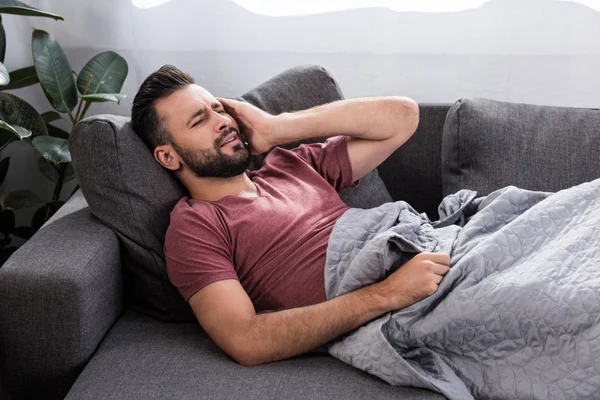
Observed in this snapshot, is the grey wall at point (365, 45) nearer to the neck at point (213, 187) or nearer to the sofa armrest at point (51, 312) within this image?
the neck at point (213, 187)

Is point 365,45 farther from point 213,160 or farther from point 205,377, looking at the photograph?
point 205,377

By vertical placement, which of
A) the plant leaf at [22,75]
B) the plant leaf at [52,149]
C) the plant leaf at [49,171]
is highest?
the plant leaf at [22,75]

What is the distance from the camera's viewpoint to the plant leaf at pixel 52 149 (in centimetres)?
208

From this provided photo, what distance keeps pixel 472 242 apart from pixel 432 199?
58cm

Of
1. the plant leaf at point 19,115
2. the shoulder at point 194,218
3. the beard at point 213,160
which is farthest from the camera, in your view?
the plant leaf at point 19,115

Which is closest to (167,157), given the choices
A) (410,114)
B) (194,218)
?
(194,218)

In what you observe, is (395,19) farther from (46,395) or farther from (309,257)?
(46,395)

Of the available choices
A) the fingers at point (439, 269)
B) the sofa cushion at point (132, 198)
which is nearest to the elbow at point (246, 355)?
the sofa cushion at point (132, 198)

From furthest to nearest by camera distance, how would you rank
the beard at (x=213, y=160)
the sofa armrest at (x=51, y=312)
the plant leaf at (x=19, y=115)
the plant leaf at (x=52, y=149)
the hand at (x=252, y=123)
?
the plant leaf at (x=19, y=115), the plant leaf at (x=52, y=149), the hand at (x=252, y=123), the beard at (x=213, y=160), the sofa armrest at (x=51, y=312)

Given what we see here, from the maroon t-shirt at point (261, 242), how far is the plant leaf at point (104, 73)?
0.70 meters

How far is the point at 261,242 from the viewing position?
67.6 inches

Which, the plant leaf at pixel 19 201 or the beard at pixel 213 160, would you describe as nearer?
the beard at pixel 213 160

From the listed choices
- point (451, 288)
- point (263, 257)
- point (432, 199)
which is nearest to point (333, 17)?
point (432, 199)

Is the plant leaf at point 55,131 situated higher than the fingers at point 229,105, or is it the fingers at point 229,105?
the fingers at point 229,105
